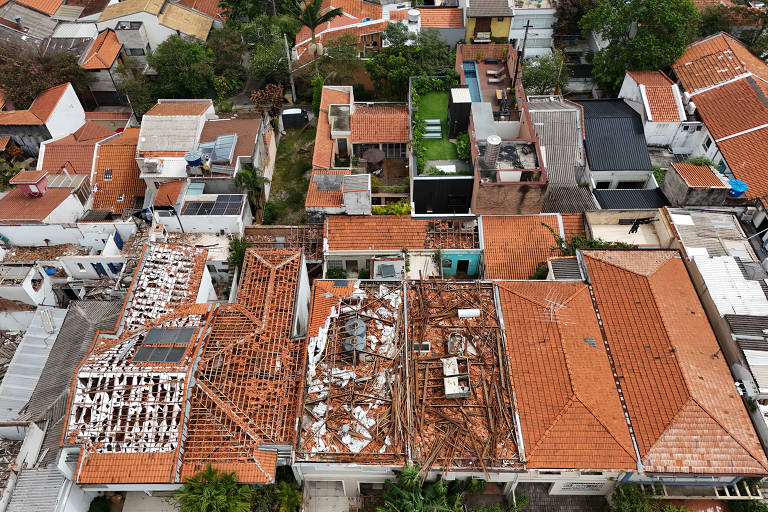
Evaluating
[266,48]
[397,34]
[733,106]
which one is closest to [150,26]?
[266,48]

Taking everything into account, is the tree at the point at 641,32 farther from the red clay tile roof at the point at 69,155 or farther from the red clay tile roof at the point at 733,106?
the red clay tile roof at the point at 69,155

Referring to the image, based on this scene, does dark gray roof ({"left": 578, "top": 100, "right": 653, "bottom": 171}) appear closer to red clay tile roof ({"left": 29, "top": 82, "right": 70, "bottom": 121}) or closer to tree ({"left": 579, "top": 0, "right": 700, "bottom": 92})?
tree ({"left": 579, "top": 0, "right": 700, "bottom": 92})

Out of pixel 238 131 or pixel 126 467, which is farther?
pixel 238 131

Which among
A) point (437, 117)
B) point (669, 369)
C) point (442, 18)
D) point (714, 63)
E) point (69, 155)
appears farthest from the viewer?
point (442, 18)

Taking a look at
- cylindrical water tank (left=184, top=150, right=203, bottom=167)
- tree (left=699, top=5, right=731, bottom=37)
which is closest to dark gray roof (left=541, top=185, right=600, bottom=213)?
cylindrical water tank (left=184, top=150, right=203, bottom=167)

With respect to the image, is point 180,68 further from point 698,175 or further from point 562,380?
point 698,175

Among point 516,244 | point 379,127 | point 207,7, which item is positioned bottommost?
point 516,244

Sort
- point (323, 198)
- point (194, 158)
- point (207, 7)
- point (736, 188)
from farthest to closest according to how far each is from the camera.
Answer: point (207, 7), point (194, 158), point (323, 198), point (736, 188)
